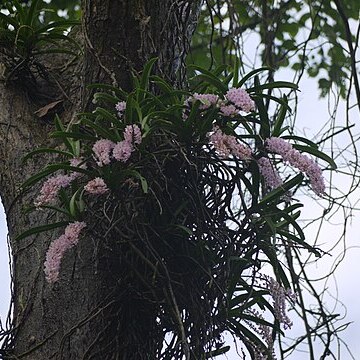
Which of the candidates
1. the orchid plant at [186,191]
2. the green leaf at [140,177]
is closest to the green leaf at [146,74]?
the orchid plant at [186,191]

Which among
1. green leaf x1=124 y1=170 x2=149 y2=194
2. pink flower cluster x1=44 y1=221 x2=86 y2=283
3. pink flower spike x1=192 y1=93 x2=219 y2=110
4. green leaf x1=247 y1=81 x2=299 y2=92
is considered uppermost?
green leaf x1=247 y1=81 x2=299 y2=92

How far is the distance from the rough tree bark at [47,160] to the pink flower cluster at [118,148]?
19cm

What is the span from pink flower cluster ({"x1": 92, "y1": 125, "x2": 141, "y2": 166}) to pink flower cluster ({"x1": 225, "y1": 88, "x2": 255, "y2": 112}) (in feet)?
0.53

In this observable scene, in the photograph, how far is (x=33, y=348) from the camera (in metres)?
1.37

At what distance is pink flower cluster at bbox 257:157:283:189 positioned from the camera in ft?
4.42

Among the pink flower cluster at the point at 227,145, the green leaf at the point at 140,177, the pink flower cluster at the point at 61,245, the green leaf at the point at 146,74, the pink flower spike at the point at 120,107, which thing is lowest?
the pink flower cluster at the point at 61,245

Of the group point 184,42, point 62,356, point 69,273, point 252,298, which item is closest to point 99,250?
point 69,273

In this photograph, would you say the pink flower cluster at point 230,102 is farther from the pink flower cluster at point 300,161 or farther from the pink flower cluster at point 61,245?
the pink flower cluster at point 61,245

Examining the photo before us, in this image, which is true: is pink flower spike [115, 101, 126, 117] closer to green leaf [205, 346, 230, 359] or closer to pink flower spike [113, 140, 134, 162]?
pink flower spike [113, 140, 134, 162]

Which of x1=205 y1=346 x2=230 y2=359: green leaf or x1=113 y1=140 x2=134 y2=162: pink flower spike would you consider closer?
x1=113 y1=140 x2=134 y2=162: pink flower spike

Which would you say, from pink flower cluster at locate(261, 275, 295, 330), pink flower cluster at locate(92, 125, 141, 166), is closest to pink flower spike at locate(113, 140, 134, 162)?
pink flower cluster at locate(92, 125, 141, 166)

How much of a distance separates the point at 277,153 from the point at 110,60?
38cm

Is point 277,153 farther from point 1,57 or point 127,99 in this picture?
point 1,57

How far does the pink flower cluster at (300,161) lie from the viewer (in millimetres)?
1307
